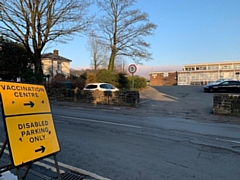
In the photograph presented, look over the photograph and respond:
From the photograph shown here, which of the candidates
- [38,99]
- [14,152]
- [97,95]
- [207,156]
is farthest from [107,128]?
[97,95]

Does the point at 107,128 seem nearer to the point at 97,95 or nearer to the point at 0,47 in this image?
the point at 97,95

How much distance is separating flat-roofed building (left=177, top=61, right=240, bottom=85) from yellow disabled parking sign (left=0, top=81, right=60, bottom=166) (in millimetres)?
54037

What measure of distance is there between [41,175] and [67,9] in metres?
22.5

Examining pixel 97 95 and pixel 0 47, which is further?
pixel 0 47

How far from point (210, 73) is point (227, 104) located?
44.6 meters

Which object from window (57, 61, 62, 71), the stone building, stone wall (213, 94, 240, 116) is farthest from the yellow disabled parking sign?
window (57, 61, 62, 71)

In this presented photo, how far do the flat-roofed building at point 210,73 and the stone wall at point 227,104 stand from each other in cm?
4217

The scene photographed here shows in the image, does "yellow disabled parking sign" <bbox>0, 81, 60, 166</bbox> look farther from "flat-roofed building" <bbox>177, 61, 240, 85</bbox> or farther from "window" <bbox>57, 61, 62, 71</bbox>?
"flat-roofed building" <bbox>177, 61, 240, 85</bbox>

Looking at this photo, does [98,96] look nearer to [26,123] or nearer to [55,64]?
[26,123]

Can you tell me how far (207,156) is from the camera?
518 cm

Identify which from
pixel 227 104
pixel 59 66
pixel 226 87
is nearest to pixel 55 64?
pixel 59 66

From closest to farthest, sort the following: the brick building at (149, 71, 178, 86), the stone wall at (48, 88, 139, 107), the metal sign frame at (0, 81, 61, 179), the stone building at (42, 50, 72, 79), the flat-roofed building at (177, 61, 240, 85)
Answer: the metal sign frame at (0, 81, 61, 179)
the stone wall at (48, 88, 139, 107)
the stone building at (42, 50, 72, 79)
the flat-roofed building at (177, 61, 240, 85)
the brick building at (149, 71, 178, 86)

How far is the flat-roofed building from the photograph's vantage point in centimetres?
5189

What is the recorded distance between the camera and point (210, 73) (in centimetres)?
5416
